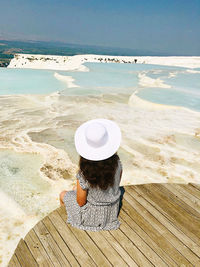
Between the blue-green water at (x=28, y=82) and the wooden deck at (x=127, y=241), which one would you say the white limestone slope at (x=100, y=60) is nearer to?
the blue-green water at (x=28, y=82)

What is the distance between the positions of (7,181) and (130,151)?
108 inches

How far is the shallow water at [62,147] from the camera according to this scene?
3.47m

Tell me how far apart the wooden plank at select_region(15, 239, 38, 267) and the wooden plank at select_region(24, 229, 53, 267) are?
0.03 m

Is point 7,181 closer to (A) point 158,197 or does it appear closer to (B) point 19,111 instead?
(A) point 158,197

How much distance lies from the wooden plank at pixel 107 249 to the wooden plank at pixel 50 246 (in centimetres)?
33

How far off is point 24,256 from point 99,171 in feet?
3.30

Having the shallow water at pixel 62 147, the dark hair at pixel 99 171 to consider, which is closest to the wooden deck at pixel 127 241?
the dark hair at pixel 99 171

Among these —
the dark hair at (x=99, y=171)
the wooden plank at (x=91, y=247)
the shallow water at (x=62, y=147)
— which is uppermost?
the dark hair at (x=99, y=171)

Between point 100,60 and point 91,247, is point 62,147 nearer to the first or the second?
point 91,247

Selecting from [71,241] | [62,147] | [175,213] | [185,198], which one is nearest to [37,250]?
[71,241]

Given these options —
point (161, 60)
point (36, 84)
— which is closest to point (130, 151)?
point (36, 84)

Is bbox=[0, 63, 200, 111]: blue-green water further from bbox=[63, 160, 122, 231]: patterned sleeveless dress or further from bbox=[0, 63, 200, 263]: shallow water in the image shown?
bbox=[63, 160, 122, 231]: patterned sleeveless dress

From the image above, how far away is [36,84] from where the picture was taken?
12758 mm

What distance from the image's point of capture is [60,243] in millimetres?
2078
